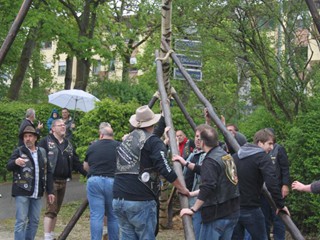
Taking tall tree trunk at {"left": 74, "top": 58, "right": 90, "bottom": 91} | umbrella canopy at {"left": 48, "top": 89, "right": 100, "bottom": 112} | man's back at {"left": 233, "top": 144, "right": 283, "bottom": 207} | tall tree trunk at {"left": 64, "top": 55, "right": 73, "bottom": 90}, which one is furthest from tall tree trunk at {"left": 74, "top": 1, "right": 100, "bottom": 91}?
man's back at {"left": 233, "top": 144, "right": 283, "bottom": 207}

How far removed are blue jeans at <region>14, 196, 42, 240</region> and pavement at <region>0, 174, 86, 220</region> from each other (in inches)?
148

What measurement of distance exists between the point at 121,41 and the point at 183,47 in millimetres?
10745

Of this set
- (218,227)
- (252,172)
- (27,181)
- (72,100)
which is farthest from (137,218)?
(72,100)

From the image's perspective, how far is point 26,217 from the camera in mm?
8586

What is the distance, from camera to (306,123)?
32.4 feet

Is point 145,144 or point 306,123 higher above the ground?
point 306,123

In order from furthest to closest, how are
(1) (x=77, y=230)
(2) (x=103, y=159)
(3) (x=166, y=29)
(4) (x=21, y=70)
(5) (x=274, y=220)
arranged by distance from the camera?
(4) (x=21, y=70), (1) (x=77, y=230), (3) (x=166, y=29), (5) (x=274, y=220), (2) (x=103, y=159)

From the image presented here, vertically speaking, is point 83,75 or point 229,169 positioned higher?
point 83,75

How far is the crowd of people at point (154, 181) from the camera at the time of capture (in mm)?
6555

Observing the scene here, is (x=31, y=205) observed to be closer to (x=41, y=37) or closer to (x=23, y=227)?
(x=23, y=227)

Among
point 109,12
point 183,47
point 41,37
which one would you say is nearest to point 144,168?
point 183,47

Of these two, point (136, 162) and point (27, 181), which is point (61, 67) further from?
point (136, 162)

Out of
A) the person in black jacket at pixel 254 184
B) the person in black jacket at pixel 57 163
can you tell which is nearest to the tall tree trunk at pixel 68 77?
the person in black jacket at pixel 57 163

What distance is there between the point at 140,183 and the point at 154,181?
179 mm
